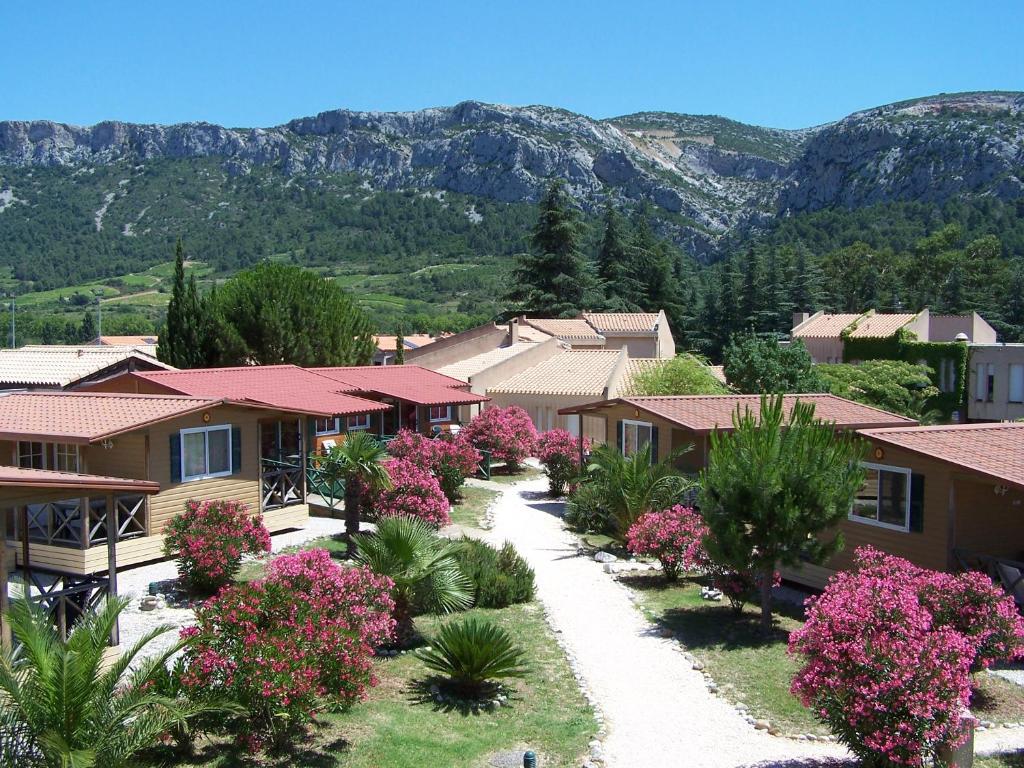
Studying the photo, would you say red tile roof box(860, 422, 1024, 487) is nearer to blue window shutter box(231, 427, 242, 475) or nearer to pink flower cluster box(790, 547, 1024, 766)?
pink flower cluster box(790, 547, 1024, 766)

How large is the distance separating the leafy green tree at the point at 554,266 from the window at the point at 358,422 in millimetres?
35716

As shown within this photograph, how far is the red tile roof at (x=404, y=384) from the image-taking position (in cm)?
3078

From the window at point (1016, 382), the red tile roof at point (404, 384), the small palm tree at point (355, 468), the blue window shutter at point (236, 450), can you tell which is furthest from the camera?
the window at point (1016, 382)

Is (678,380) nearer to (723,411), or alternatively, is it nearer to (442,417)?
(442,417)

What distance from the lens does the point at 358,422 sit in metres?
30.6

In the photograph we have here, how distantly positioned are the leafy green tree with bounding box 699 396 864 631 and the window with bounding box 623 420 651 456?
946 cm

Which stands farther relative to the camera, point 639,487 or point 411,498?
point 639,487

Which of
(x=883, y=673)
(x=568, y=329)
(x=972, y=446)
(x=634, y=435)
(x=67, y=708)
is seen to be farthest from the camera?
(x=568, y=329)

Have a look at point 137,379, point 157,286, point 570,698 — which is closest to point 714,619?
point 570,698

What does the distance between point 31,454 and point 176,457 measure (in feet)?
8.95

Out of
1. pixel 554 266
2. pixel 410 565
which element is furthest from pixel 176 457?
pixel 554 266

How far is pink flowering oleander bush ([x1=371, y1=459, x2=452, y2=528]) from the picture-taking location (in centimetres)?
1833

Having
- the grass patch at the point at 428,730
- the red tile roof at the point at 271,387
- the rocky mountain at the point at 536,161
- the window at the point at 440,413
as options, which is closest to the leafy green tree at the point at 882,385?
the window at the point at 440,413

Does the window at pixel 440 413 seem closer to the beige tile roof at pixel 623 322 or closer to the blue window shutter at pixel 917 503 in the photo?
the blue window shutter at pixel 917 503
